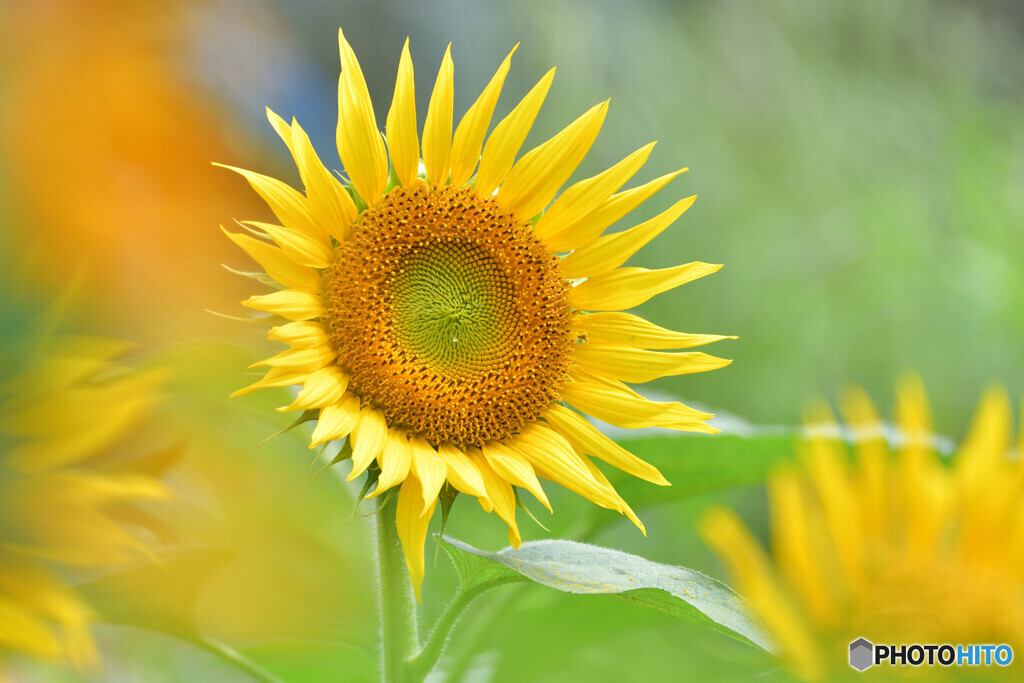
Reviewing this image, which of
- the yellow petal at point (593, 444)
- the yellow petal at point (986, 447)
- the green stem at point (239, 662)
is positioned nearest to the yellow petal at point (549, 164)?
the yellow petal at point (593, 444)

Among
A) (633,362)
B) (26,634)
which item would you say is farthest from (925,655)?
(26,634)

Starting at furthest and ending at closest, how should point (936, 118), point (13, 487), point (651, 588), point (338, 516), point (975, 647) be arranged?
point (936, 118) → point (338, 516) → point (975, 647) → point (13, 487) → point (651, 588)

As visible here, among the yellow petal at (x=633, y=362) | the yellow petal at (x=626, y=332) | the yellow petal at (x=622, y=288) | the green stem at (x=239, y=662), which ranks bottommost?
the green stem at (x=239, y=662)

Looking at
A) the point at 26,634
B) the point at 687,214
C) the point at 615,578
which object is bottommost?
the point at 26,634

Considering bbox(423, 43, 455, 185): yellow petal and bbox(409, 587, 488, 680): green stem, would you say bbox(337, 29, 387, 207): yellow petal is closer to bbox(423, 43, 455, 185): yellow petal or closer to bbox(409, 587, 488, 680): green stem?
bbox(423, 43, 455, 185): yellow petal

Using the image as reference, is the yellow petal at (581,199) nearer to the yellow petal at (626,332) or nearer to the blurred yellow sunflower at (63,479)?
the yellow petal at (626,332)

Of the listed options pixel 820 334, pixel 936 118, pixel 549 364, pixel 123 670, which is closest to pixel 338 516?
pixel 123 670

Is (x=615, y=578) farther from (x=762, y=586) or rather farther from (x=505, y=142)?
(x=762, y=586)

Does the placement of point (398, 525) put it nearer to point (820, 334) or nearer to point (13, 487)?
point (13, 487)
